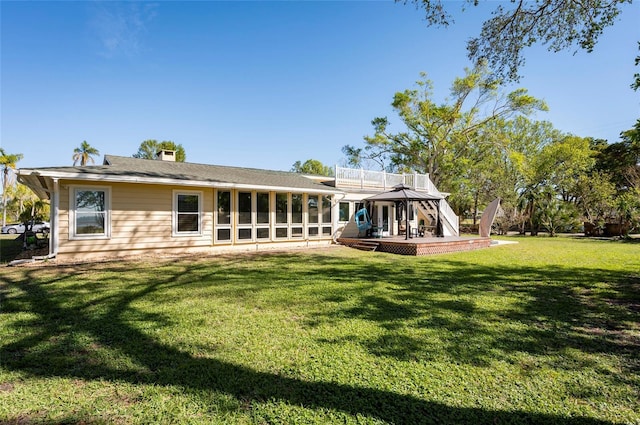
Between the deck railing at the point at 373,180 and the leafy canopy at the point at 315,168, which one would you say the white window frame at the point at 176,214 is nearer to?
the deck railing at the point at 373,180

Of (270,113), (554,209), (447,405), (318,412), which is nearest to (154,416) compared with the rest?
(318,412)

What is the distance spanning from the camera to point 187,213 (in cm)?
1110

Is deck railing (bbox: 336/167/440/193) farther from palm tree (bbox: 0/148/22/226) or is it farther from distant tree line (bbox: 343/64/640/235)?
palm tree (bbox: 0/148/22/226)

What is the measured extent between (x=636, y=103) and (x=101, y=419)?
10801mm

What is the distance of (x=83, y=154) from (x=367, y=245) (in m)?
40.5

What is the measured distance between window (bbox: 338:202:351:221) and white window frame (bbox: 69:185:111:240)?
9990mm

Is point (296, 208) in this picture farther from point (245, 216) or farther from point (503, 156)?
point (503, 156)

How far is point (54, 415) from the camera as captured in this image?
2.23 meters

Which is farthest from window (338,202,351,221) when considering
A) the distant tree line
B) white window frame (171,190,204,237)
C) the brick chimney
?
the distant tree line

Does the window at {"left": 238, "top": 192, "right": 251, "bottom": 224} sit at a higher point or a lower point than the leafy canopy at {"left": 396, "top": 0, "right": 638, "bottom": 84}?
lower

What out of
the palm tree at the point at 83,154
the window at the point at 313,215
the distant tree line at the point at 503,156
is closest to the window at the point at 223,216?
the window at the point at 313,215

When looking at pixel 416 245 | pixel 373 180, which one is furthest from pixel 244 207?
pixel 373 180

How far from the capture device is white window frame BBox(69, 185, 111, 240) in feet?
29.8

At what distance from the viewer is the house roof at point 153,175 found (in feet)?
28.8
